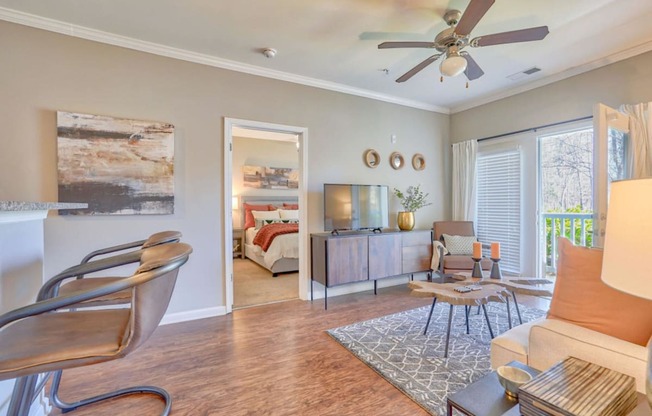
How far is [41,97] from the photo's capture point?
260cm

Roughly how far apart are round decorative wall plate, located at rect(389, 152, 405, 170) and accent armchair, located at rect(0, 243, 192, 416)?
3.75m

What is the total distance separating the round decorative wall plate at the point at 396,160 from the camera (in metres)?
4.54

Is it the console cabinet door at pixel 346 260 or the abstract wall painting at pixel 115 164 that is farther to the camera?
the console cabinet door at pixel 346 260

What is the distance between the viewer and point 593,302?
4.74 feet

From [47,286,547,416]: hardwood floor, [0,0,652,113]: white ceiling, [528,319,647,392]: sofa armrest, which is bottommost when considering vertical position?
[47,286,547,416]: hardwood floor

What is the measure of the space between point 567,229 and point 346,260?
2.93 m

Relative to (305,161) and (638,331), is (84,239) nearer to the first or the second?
(305,161)

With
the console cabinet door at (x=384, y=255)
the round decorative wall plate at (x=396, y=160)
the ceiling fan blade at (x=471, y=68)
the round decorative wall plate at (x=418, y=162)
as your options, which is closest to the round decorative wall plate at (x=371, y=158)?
the round decorative wall plate at (x=396, y=160)

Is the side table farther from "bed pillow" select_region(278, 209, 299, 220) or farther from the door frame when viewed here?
"bed pillow" select_region(278, 209, 299, 220)

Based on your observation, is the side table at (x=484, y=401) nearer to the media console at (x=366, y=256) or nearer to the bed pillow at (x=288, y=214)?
the media console at (x=366, y=256)

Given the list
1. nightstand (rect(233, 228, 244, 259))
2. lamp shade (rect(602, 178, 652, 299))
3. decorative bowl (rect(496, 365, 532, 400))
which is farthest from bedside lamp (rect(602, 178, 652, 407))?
nightstand (rect(233, 228, 244, 259))

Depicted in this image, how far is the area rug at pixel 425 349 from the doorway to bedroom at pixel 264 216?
1.46 m

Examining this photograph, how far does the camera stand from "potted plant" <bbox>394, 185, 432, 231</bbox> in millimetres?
4238

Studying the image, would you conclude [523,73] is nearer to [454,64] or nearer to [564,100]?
[564,100]
